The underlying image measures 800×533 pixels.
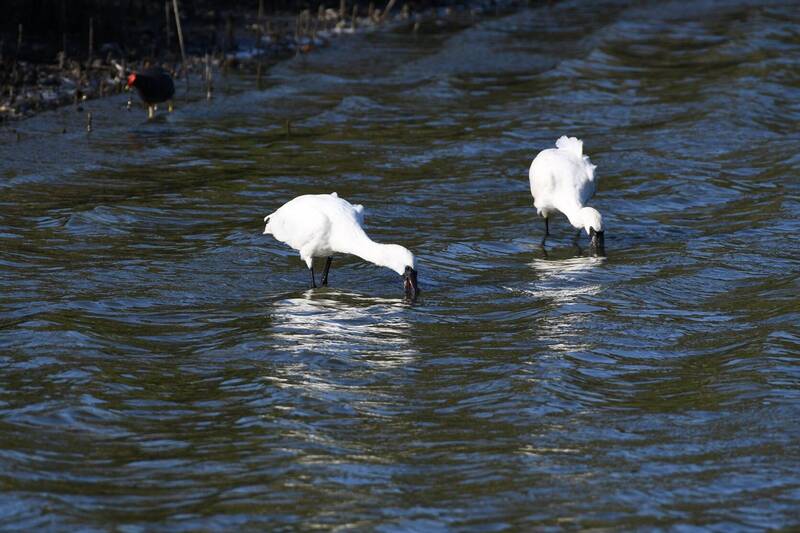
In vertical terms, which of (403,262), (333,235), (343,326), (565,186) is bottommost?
(343,326)

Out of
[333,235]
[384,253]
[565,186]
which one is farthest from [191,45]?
[384,253]

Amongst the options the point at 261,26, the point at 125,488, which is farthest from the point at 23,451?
the point at 261,26

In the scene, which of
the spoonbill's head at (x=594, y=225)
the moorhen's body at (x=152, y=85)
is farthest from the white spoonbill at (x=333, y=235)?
the moorhen's body at (x=152, y=85)

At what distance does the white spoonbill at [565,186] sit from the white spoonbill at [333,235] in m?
2.30

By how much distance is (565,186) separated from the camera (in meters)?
12.7

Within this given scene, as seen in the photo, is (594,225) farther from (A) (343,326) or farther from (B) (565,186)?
(A) (343,326)

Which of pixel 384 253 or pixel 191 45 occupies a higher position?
pixel 191 45

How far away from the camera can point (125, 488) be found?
6.95m

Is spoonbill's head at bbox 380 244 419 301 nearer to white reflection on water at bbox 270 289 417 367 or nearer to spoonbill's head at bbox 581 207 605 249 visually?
white reflection on water at bbox 270 289 417 367

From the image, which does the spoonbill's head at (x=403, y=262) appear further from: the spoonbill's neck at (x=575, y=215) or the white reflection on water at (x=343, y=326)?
the spoonbill's neck at (x=575, y=215)

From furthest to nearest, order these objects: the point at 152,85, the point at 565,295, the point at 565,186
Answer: the point at 152,85 < the point at 565,186 < the point at 565,295

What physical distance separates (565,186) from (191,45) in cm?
1216

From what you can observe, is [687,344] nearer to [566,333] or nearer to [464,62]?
[566,333]

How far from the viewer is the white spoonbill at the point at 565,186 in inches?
488
